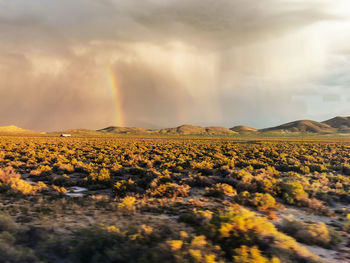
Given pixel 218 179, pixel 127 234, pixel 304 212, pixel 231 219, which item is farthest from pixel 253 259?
pixel 218 179

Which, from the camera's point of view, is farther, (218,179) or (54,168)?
(54,168)

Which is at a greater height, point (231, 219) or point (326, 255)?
point (231, 219)

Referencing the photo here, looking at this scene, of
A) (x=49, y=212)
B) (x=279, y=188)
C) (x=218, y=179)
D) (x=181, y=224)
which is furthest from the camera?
(x=218, y=179)

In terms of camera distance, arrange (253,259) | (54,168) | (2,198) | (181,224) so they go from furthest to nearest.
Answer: (54,168) → (2,198) → (181,224) → (253,259)

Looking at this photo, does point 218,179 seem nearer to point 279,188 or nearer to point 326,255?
point 279,188

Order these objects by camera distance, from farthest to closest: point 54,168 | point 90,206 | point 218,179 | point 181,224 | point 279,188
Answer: point 54,168
point 218,179
point 279,188
point 90,206
point 181,224

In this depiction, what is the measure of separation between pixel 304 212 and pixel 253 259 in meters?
5.40

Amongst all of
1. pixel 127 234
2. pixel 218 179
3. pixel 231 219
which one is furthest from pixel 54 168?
pixel 231 219

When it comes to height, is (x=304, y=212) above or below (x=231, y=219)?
below

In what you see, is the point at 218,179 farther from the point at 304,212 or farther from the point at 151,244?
the point at 151,244

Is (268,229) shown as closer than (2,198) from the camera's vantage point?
Yes

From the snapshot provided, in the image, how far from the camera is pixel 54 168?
1739cm

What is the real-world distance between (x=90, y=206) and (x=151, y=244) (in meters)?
4.37

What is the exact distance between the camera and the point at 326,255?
5.57m
